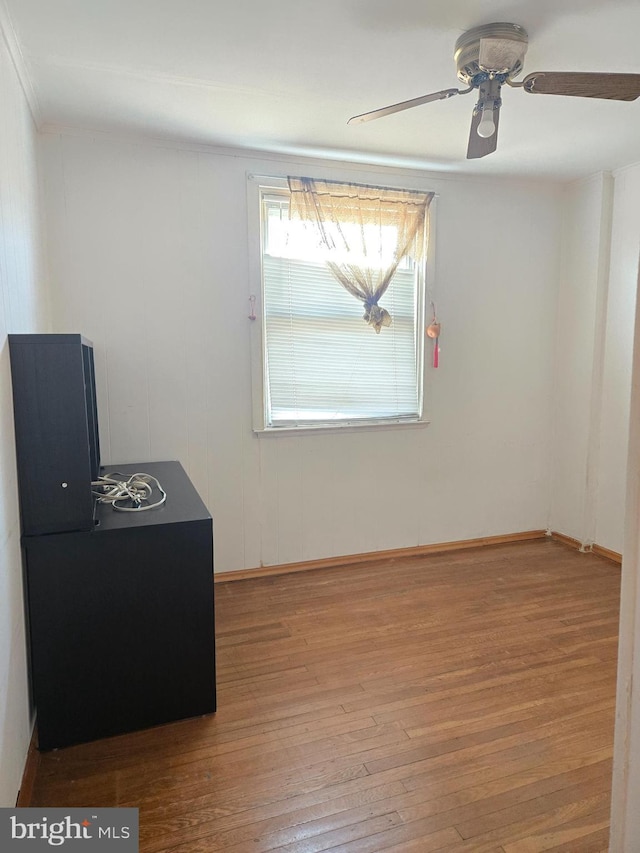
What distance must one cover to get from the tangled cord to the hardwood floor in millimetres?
815

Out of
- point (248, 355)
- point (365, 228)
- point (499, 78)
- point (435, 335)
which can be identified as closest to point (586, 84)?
point (499, 78)

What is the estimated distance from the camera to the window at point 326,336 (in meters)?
3.29

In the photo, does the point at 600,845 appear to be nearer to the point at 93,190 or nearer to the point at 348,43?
the point at 348,43

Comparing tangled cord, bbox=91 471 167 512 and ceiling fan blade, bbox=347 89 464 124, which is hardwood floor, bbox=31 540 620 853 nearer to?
tangled cord, bbox=91 471 167 512

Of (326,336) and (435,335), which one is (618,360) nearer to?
(435,335)

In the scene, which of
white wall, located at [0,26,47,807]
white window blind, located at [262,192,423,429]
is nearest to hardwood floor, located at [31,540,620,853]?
white wall, located at [0,26,47,807]

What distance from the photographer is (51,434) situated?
1.83m

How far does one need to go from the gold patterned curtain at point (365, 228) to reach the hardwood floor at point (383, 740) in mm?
1864

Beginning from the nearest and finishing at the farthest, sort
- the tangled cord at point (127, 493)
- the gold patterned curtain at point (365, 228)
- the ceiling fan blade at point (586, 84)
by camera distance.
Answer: the ceiling fan blade at point (586, 84) → the tangled cord at point (127, 493) → the gold patterned curtain at point (365, 228)

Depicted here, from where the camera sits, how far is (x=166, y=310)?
3080 mm

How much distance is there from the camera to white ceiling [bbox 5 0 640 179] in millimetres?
1823

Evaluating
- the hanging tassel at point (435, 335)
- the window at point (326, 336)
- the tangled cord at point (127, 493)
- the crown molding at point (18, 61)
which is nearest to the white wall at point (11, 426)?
the crown molding at point (18, 61)

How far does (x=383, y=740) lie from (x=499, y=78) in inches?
95.9

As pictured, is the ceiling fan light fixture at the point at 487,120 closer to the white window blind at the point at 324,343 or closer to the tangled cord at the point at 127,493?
the white window blind at the point at 324,343
